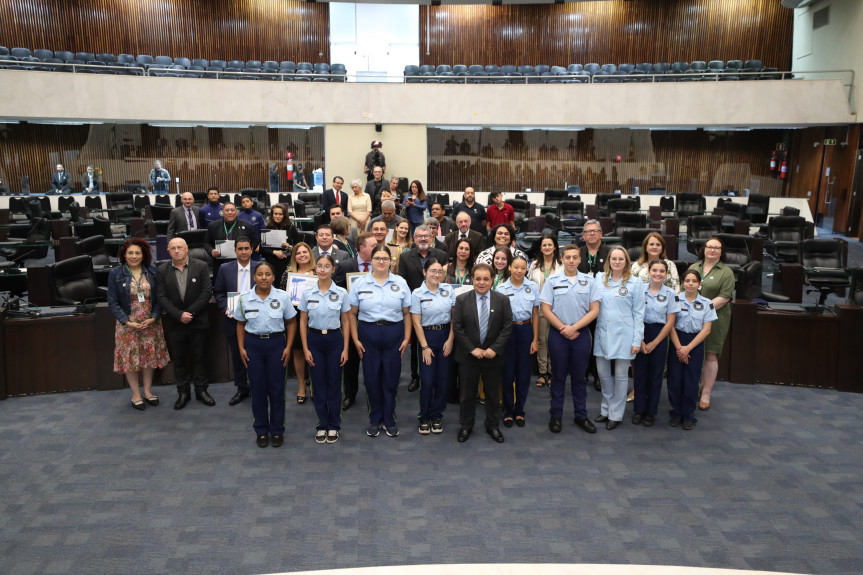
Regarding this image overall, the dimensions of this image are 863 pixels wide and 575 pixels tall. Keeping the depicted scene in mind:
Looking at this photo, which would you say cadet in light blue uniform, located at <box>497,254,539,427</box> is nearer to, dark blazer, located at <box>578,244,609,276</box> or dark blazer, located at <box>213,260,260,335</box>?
dark blazer, located at <box>578,244,609,276</box>

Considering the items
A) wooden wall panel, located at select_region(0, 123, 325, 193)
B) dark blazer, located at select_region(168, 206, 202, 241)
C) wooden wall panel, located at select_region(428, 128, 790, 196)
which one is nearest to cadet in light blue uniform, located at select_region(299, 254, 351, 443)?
dark blazer, located at select_region(168, 206, 202, 241)

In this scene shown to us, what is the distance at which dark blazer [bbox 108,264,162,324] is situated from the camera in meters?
6.31

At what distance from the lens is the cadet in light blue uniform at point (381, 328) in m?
5.78

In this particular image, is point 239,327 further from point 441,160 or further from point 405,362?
point 441,160

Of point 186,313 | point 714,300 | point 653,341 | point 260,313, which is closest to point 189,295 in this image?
point 186,313

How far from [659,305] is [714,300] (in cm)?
84

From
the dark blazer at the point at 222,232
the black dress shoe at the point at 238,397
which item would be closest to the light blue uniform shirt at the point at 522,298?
the black dress shoe at the point at 238,397

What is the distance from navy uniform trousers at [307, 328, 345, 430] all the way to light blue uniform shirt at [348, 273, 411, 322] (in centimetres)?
28

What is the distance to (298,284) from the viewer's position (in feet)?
20.3

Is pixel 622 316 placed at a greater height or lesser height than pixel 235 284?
lesser

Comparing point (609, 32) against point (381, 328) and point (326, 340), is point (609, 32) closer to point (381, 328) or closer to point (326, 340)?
point (381, 328)

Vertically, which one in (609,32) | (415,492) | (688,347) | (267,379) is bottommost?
(415,492)

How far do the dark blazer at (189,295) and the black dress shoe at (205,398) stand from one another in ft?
2.11

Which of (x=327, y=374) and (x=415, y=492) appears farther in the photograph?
(x=327, y=374)
